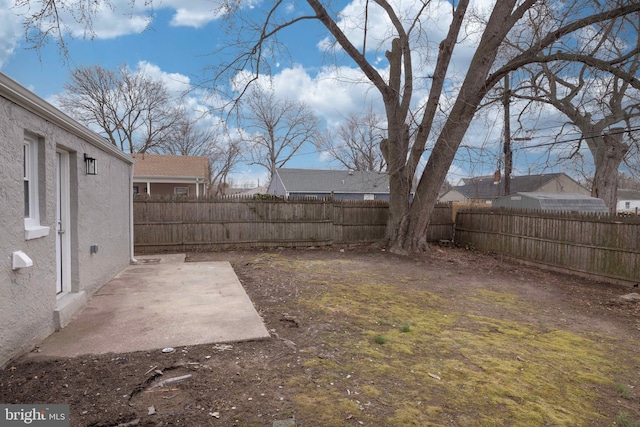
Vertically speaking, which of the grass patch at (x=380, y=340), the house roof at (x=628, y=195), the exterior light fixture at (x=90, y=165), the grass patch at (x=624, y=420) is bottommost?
the grass patch at (x=624, y=420)

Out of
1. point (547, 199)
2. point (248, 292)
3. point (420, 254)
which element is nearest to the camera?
point (248, 292)

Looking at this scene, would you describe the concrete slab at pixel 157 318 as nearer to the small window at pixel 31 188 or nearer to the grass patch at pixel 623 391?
the small window at pixel 31 188

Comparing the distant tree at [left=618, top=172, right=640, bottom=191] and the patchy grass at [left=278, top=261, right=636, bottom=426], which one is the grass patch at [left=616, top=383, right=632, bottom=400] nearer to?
the patchy grass at [left=278, top=261, right=636, bottom=426]

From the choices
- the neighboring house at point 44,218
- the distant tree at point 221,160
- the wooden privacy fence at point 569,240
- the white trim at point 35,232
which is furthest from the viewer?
the distant tree at point 221,160

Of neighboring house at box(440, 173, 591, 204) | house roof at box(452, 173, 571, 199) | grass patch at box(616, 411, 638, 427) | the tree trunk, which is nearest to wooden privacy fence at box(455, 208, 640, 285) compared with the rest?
grass patch at box(616, 411, 638, 427)

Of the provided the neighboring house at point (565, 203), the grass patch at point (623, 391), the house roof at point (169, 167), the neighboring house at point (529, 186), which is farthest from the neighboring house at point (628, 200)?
the grass patch at point (623, 391)

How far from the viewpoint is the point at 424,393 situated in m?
2.79

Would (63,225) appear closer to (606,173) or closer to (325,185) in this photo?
(606,173)

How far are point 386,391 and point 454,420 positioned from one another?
528 mm

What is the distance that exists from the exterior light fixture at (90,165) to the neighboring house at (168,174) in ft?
43.0

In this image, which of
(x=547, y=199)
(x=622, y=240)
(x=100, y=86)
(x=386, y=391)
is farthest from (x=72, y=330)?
(x=100, y=86)

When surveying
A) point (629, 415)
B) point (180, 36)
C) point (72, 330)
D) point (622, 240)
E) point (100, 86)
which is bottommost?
point (629, 415)

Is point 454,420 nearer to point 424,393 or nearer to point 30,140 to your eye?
point 424,393

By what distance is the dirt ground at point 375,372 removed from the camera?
8.07ft
